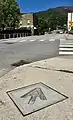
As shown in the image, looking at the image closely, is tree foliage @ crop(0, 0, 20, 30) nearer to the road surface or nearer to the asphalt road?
the road surface

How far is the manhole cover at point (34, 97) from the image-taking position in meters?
4.02

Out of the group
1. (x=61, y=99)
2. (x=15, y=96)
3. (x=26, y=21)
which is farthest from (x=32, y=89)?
(x=26, y=21)

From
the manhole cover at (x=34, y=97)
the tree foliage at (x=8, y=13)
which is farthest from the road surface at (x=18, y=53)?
the tree foliage at (x=8, y=13)

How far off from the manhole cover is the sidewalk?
11 centimetres

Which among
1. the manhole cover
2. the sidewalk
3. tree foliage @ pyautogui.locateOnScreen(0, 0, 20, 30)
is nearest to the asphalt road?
the sidewalk

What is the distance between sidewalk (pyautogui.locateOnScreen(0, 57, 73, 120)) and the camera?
3675 millimetres

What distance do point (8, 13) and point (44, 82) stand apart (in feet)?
121

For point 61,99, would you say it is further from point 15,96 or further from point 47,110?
point 15,96

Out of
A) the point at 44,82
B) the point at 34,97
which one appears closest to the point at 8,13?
the point at 44,82

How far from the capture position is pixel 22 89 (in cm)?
505

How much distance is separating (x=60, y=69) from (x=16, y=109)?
3.50m

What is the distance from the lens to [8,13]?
40844mm

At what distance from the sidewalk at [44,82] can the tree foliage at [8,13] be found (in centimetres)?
3125

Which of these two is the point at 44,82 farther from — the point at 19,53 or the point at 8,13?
the point at 8,13
